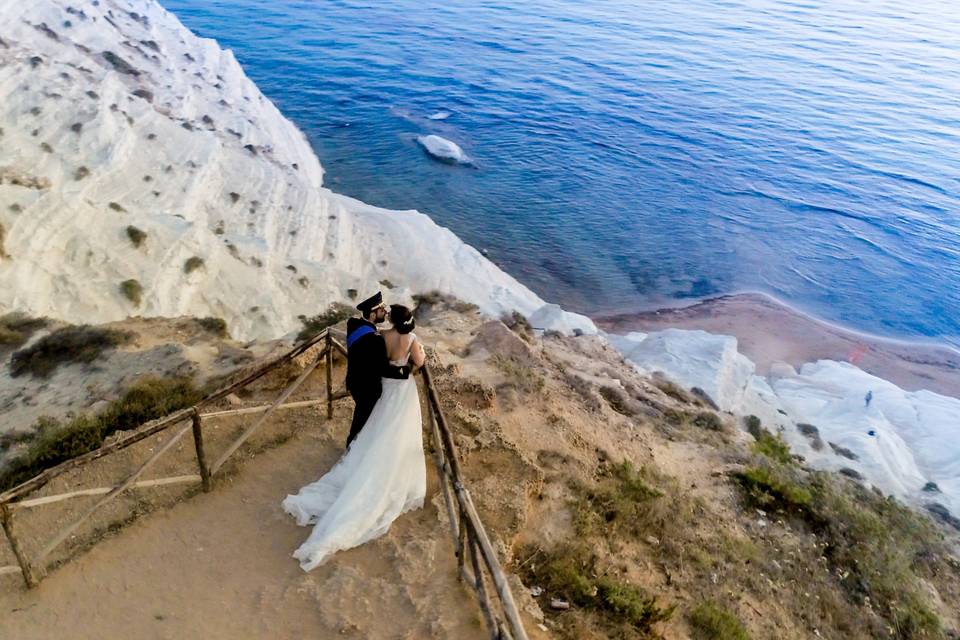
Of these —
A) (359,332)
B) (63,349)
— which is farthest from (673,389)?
(63,349)

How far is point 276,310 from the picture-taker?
15789 mm

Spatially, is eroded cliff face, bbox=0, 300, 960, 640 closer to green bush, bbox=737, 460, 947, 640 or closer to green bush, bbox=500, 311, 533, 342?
green bush, bbox=737, 460, 947, 640

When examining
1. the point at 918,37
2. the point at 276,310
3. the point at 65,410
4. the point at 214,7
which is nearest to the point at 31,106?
the point at 276,310

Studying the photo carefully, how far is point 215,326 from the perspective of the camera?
12.4 metres

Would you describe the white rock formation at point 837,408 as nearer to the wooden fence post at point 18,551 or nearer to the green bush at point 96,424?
the green bush at point 96,424

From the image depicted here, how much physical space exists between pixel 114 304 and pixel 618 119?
99.7ft

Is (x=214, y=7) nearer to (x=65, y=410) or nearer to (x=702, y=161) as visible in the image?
(x=702, y=161)

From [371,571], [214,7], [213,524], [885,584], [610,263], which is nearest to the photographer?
[371,571]

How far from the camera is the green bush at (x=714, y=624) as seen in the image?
6.48m

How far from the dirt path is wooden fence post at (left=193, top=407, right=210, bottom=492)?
0.25 m

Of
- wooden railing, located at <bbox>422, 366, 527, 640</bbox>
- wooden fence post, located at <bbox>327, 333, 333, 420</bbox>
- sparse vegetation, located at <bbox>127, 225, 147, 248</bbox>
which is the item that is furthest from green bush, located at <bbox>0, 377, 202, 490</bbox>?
sparse vegetation, located at <bbox>127, 225, 147, 248</bbox>

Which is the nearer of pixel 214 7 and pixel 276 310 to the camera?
pixel 276 310

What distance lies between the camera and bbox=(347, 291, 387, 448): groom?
5855 mm

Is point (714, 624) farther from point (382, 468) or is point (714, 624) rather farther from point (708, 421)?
point (708, 421)
